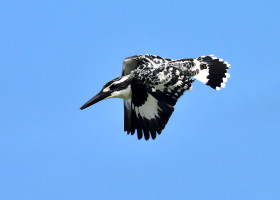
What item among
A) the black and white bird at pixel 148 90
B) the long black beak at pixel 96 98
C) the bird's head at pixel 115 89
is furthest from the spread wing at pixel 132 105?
the long black beak at pixel 96 98

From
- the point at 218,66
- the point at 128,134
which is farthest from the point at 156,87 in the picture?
the point at 218,66

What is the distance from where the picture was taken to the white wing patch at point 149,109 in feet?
44.6

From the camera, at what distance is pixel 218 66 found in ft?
50.8

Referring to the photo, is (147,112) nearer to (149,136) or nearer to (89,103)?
(149,136)

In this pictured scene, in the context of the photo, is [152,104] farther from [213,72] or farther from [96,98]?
[213,72]

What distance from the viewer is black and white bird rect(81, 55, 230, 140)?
13.3 meters

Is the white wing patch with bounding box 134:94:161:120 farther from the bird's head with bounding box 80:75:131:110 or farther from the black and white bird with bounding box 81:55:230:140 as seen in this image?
the bird's head with bounding box 80:75:131:110

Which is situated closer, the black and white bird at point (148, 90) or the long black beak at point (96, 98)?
the long black beak at point (96, 98)

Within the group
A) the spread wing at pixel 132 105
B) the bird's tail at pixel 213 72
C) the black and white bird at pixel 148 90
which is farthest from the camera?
the bird's tail at pixel 213 72

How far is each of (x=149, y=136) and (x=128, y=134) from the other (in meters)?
0.59

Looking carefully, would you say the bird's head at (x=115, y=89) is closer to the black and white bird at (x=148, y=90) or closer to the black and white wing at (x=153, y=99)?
the black and white bird at (x=148, y=90)

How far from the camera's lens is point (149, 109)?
13758mm

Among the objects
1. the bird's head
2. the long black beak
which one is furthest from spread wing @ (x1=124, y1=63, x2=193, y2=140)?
the long black beak

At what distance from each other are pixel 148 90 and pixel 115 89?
0.85 meters
